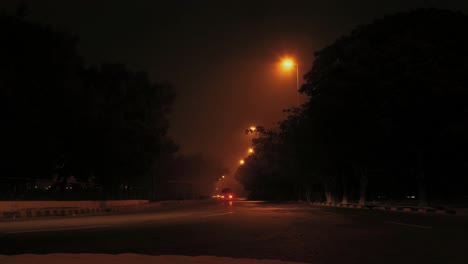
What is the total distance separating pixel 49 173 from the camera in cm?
3981

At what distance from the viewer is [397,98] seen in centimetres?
3341

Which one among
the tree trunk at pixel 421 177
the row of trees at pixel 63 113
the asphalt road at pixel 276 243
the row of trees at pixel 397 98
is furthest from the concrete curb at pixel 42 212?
the tree trunk at pixel 421 177

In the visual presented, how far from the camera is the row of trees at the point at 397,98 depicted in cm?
3244

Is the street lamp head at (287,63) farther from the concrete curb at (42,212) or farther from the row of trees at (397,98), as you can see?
the concrete curb at (42,212)

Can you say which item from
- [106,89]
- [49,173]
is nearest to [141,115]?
[106,89]

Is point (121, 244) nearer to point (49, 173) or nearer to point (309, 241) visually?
point (309, 241)

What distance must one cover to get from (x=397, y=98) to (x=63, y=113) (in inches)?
878

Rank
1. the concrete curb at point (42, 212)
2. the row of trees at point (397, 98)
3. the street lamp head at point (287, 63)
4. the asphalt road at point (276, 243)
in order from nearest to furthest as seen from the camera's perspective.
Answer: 1. the asphalt road at point (276, 243)
2. the concrete curb at point (42, 212)
3. the row of trees at point (397, 98)
4. the street lamp head at point (287, 63)

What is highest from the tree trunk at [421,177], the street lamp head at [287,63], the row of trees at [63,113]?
the street lamp head at [287,63]

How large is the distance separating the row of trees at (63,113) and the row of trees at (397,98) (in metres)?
15.6

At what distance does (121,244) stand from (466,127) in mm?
25235

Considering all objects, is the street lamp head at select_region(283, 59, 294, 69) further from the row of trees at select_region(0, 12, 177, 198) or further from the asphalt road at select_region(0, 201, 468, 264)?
the asphalt road at select_region(0, 201, 468, 264)

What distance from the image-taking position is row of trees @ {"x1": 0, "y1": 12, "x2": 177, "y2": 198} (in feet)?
112

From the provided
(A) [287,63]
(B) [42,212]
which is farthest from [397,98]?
(B) [42,212]
